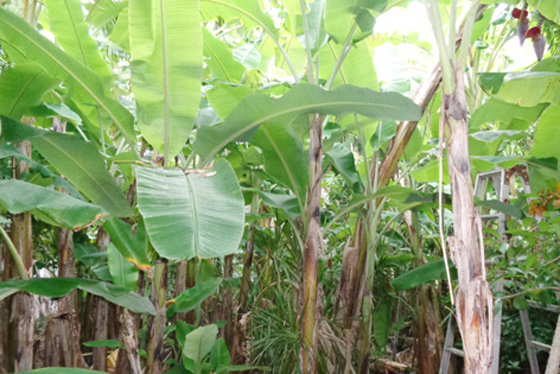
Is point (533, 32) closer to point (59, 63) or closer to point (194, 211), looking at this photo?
point (194, 211)

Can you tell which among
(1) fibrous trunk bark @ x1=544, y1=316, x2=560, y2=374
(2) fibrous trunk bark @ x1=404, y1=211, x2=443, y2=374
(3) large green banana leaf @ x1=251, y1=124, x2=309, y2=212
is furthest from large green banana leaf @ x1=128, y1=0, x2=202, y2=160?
(2) fibrous trunk bark @ x1=404, y1=211, x2=443, y2=374

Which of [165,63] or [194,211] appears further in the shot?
[165,63]

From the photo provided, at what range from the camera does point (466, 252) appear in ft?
3.84

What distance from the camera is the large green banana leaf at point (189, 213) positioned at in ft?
4.00

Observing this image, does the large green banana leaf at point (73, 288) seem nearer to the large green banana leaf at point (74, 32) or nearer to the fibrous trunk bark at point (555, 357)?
the large green banana leaf at point (74, 32)

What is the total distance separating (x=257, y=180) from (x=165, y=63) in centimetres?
128

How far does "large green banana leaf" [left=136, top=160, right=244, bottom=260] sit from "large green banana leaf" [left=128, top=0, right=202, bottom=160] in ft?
0.98

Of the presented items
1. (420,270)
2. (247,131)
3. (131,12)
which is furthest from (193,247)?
A: (420,270)

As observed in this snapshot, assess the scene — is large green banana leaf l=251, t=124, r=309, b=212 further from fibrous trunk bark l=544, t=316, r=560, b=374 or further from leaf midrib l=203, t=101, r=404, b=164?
fibrous trunk bark l=544, t=316, r=560, b=374

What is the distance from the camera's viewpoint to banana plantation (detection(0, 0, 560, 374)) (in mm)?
1362

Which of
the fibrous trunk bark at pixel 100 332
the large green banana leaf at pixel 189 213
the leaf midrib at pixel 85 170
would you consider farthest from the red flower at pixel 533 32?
the fibrous trunk bark at pixel 100 332

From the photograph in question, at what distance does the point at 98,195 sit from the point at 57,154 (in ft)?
0.71

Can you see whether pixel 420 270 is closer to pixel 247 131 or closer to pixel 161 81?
pixel 247 131

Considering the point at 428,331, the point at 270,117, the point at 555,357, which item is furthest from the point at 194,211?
the point at 428,331
